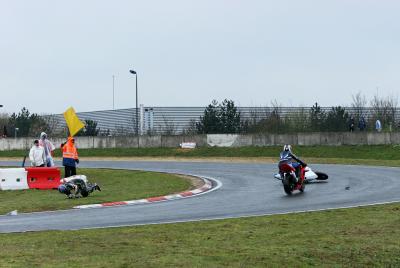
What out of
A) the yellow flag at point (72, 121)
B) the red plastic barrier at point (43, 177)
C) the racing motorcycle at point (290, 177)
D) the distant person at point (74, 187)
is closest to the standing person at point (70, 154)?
the red plastic barrier at point (43, 177)

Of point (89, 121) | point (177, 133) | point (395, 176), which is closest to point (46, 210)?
point (395, 176)

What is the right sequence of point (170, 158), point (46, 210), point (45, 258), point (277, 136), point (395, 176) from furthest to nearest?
point (277, 136), point (170, 158), point (395, 176), point (46, 210), point (45, 258)

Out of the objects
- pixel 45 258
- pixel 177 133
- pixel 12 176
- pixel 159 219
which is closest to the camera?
pixel 45 258

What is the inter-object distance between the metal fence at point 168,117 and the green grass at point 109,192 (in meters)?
23.9

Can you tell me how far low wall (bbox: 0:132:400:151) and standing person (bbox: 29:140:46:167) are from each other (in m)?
23.3

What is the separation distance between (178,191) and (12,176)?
5.78 meters

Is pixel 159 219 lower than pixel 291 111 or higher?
lower

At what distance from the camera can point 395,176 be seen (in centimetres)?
2312

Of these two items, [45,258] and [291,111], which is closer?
[45,258]

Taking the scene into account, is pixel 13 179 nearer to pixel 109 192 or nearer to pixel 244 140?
pixel 109 192

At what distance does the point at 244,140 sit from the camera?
4453 centimetres

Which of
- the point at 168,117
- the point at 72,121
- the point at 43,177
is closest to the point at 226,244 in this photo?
the point at 43,177

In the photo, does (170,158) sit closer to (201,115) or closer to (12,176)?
(201,115)

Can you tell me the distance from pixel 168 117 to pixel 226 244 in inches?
1727
